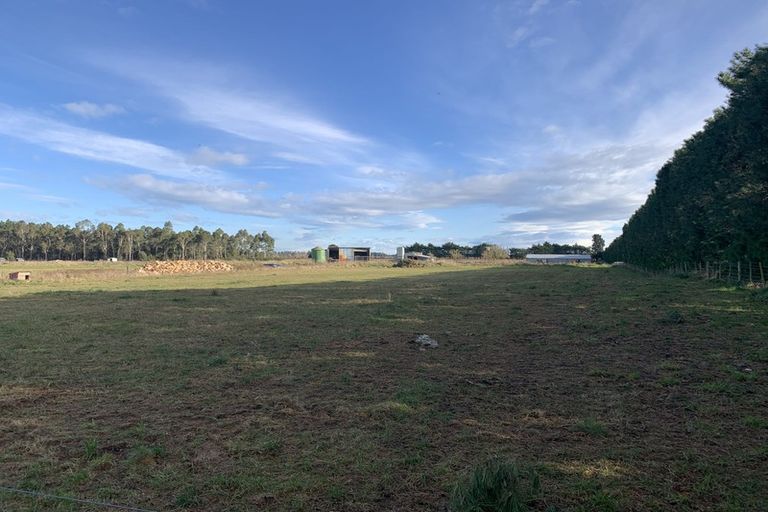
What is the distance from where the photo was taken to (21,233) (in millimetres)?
111500

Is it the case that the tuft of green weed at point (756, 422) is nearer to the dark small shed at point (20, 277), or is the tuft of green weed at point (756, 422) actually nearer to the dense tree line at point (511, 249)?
the dark small shed at point (20, 277)

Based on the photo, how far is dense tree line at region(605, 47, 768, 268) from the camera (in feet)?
51.0

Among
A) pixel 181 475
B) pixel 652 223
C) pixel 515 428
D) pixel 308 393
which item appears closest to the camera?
pixel 181 475

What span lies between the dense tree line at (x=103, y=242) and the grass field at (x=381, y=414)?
11881 cm

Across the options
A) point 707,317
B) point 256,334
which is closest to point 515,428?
point 256,334

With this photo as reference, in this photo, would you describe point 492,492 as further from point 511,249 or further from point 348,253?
point 511,249

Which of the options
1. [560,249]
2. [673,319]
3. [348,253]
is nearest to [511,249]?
[560,249]

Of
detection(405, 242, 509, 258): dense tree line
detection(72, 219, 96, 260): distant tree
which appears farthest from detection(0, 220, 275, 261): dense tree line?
detection(405, 242, 509, 258): dense tree line

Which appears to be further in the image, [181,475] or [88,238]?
[88,238]

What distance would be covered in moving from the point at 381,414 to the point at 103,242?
13542cm

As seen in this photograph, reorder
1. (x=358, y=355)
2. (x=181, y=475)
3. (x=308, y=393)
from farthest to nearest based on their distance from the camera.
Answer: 1. (x=358, y=355)
2. (x=308, y=393)
3. (x=181, y=475)

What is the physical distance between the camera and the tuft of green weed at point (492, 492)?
2930 millimetres

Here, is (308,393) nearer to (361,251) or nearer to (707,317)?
(707,317)

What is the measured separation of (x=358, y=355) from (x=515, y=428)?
420 centimetres
